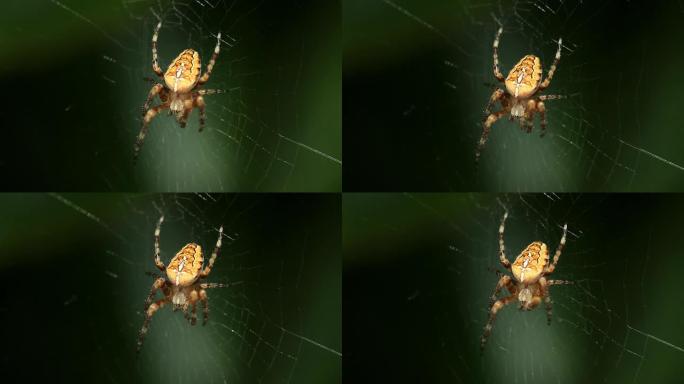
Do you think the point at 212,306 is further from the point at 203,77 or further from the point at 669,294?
the point at 669,294

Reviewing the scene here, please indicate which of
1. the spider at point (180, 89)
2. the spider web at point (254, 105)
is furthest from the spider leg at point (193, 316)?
the spider at point (180, 89)

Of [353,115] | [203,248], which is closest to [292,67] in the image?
[353,115]

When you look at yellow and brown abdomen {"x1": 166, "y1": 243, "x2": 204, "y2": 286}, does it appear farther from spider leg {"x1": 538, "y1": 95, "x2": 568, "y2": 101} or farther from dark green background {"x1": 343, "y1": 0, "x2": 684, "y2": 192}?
spider leg {"x1": 538, "y1": 95, "x2": 568, "y2": 101}

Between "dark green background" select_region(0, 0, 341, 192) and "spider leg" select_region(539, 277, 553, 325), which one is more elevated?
"dark green background" select_region(0, 0, 341, 192)

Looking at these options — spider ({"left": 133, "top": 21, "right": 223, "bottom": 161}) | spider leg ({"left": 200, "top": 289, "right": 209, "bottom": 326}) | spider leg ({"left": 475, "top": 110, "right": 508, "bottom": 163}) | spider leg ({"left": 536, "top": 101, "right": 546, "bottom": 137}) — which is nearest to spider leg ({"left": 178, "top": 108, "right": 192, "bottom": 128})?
spider ({"left": 133, "top": 21, "right": 223, "bottom": 161})

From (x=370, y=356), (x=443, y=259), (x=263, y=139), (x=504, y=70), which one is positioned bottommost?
(x=370, y=356)

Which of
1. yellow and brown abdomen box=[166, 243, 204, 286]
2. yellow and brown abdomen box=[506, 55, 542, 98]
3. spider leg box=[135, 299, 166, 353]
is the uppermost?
yellow and brown abdomen box=[506, 55, 542, 98]
